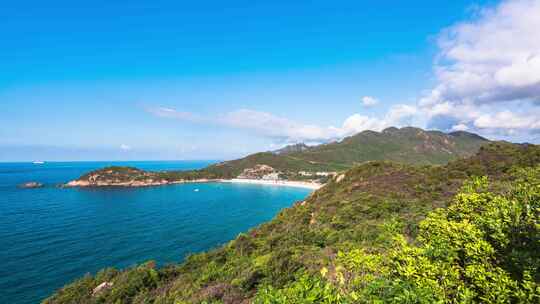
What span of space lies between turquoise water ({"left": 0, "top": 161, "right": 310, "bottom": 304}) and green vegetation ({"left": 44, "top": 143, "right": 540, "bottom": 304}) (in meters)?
14.7

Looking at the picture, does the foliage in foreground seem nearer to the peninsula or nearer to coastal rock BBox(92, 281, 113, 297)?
coastal rock BBox(92, 281, 113, 297)

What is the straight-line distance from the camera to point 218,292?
13453mm

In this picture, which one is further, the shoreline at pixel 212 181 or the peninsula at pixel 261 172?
the peninsula at pixel 261 172

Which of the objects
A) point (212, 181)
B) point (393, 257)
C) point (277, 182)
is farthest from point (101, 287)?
point (212, 181)

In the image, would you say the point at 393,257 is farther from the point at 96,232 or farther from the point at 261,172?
the point at 261,172

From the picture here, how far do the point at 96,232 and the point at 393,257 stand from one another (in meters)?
58.7

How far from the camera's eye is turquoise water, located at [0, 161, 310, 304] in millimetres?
31000

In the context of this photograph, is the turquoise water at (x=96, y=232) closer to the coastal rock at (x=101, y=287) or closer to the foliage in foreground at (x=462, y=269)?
the coastal rock at (x=101, y=287)

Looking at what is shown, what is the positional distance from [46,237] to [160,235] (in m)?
19.9

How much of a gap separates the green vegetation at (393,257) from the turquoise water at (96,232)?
14.7 metres

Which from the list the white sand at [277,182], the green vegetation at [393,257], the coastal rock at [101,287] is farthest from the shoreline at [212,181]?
the coastal rock at [101,287]

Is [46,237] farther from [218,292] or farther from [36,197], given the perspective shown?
[36,197]

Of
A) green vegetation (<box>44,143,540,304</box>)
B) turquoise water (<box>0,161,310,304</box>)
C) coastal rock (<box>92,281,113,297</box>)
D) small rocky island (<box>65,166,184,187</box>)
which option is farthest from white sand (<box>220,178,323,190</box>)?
coastal rock (<box>92,281,113,297</box>)

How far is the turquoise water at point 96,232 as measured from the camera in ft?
102
